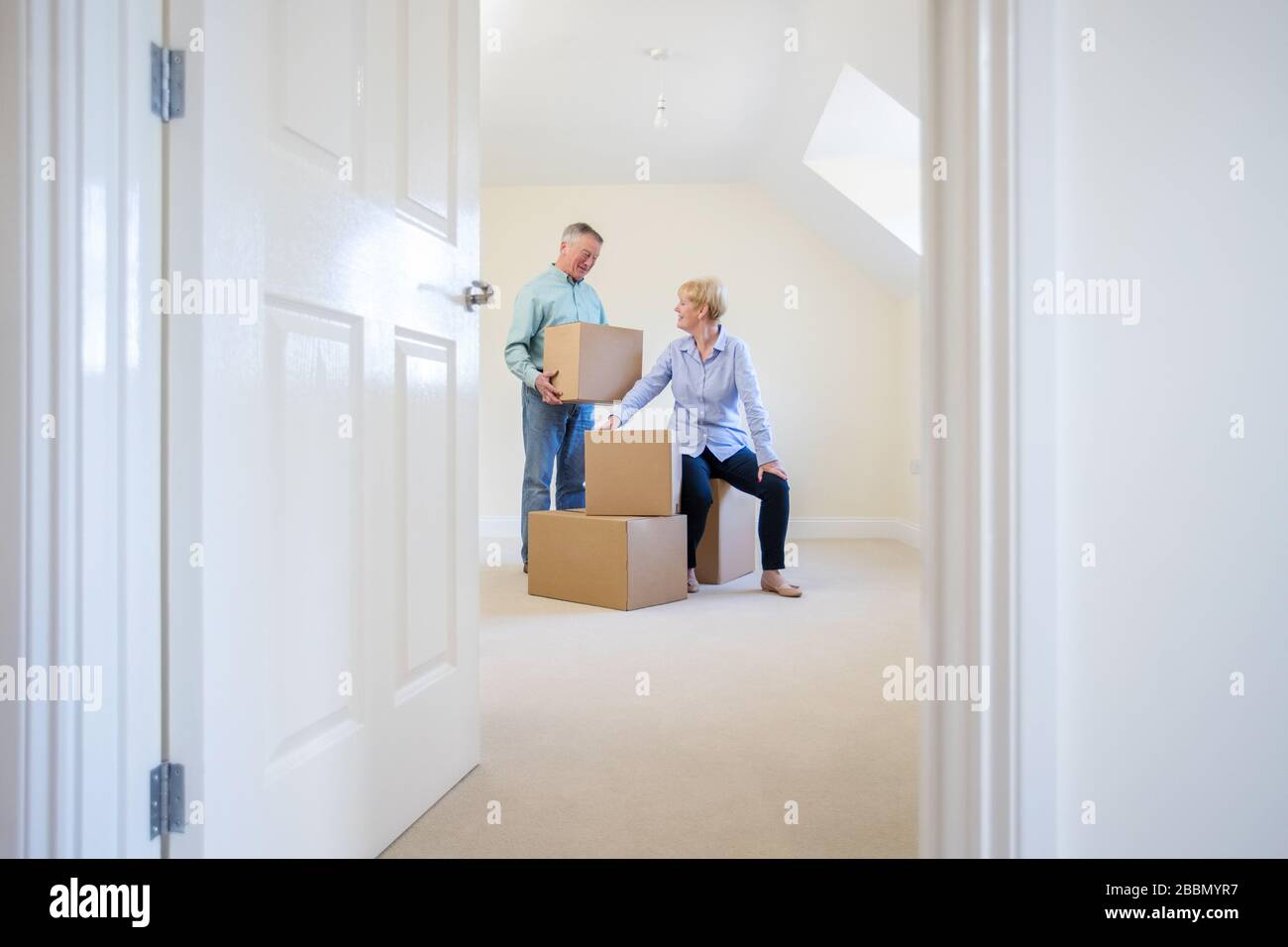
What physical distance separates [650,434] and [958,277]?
2.08 m

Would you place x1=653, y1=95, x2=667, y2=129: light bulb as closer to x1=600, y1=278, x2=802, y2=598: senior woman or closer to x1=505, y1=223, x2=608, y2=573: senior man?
x1=505, y1=223, x2=608, y2=573: senior man

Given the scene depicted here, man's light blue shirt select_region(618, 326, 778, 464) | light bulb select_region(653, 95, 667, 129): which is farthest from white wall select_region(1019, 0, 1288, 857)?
light bulb select_region(653, 95, 667, 129)

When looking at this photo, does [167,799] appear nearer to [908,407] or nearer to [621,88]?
[621,88]

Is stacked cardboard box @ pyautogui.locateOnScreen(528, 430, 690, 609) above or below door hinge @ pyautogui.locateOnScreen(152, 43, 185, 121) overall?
below

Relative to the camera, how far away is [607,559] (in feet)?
9.04

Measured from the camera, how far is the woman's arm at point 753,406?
3.03 metres

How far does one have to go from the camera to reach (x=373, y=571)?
1.11 meters

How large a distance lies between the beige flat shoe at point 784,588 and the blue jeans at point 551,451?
86 cm

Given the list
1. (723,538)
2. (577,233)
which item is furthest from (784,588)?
(577,233)

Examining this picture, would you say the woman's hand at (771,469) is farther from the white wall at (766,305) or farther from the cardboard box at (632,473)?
the white wall at (766,305)

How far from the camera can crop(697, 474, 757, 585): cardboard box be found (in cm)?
327

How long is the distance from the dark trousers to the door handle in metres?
1.76

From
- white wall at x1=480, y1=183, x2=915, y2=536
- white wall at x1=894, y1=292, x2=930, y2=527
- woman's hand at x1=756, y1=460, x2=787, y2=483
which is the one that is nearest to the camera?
woman's hand at x1=756, y1=460, x2=787, y2=483
